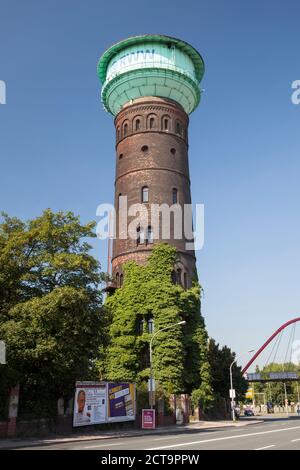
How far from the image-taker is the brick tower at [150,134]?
4012 centimetres

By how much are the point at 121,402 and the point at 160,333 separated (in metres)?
8.14

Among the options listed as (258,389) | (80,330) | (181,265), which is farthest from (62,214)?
(258,389)

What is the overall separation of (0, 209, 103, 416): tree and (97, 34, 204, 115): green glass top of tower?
20.7 m

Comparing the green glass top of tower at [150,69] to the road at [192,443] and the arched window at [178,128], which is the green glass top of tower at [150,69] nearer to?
the arched window at [178,128]

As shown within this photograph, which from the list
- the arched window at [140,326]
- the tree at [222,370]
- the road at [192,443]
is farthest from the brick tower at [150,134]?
the road at [192,443]

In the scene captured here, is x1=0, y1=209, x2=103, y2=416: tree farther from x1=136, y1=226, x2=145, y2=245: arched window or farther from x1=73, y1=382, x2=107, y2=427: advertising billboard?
x1=136, y1=226, x2=145, y2=245: arched window

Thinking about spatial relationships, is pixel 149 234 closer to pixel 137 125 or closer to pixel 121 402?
pixel 137 125

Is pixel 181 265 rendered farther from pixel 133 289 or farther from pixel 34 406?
pixel 34 406

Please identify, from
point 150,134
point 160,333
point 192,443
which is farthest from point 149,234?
point 192,443

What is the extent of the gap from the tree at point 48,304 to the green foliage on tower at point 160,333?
32.8 feet

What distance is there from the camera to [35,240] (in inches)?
1011

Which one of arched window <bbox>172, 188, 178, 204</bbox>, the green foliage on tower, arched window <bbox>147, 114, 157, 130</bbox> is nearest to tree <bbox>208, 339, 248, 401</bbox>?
the green foliage on tower

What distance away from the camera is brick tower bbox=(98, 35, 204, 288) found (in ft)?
132
